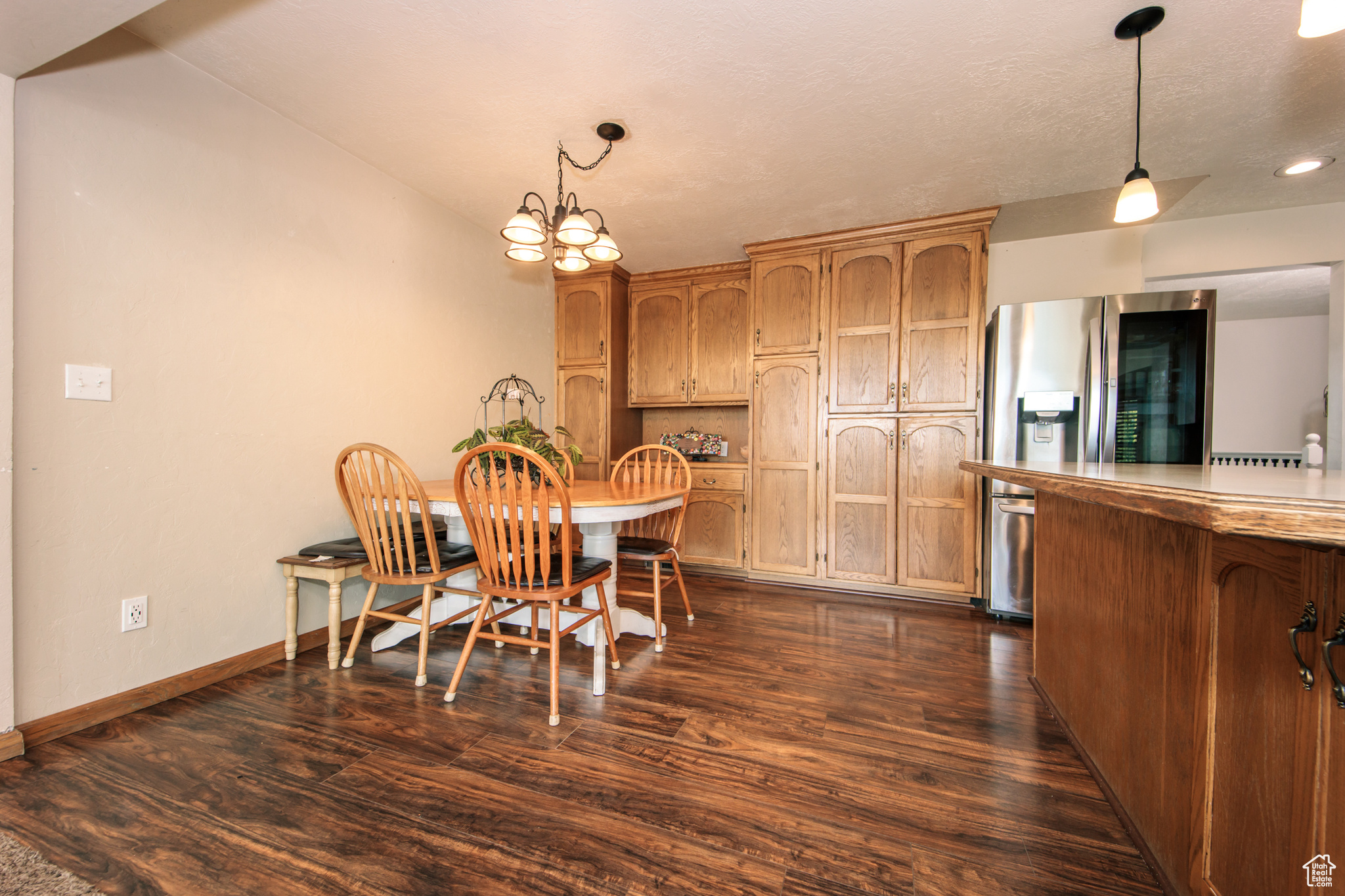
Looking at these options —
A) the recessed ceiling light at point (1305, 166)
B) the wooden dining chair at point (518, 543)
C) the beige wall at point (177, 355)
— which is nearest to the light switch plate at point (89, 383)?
the beige wall at point (177, 355)

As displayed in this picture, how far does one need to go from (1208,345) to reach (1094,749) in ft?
8.03

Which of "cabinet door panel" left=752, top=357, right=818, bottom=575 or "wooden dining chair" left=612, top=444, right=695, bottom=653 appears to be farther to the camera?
"cabinet door panel" left=752, top=357, right=818, bottom=575

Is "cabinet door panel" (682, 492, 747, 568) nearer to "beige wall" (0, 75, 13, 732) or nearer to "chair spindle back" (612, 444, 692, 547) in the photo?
"chair spindle back" (612, 444, 692, 547)

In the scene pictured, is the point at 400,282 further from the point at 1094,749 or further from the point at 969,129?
the point at 1094,749

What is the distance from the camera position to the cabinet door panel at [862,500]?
333 centimetres

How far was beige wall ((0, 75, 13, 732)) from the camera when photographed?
150 centimetres

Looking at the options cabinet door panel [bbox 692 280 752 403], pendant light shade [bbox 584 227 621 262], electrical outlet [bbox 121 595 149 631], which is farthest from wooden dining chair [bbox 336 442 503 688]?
cabinet door panel [bbox 692 280 752 403]

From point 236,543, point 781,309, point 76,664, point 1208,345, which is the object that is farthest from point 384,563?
point 1208,345

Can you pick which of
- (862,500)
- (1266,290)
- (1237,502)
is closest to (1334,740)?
(1237,502)

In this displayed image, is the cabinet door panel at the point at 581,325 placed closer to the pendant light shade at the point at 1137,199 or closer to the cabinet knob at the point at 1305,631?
the pendant light shade at the point at 1137,199

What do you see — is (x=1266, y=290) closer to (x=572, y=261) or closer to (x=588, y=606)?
(x=572, y=261)

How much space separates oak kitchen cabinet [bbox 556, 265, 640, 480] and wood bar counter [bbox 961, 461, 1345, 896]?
312 cm

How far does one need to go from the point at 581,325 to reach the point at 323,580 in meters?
2.69

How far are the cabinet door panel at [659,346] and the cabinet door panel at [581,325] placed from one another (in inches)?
11.9
